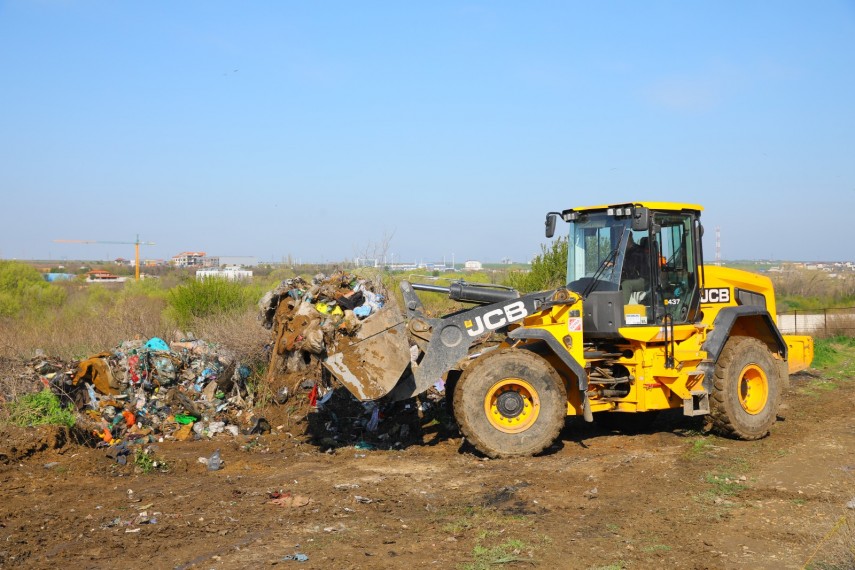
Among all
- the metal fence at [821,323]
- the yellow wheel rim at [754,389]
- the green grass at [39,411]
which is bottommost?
the metal fence at [821,323]

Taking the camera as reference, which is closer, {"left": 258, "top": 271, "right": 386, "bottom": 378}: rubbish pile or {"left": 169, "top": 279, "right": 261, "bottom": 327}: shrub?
{"left": 258, "top": 271, "right": 386, "bottom": 378}: rubbish pile

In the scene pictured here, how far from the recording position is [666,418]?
10.8m

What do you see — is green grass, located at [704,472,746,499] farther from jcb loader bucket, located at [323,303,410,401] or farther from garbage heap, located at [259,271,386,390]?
garbage heap, located at [259,271,386,390]

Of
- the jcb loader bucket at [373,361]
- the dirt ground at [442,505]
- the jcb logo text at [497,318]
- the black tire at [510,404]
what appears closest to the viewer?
Result: the dirt ground at [442,505]

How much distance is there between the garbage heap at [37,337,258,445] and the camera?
10.6m

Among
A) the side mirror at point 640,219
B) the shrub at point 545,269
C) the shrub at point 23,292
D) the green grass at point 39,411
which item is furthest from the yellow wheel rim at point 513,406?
the shrub at point 23,292

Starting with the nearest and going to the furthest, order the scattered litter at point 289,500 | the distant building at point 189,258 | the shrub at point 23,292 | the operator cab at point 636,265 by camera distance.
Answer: the scattered litter at point 289,500 < the operator cab at point 636,265 < the shrub at point 23,292 < the distant building at point 189,258

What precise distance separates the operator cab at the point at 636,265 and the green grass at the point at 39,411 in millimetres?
6471

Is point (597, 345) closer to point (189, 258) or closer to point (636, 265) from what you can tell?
point (636, 265)

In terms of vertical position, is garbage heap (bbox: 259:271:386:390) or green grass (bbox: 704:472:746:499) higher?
garbage heap (bbox: 259:271:386:390)

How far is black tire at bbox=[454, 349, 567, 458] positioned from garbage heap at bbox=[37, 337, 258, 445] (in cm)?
366

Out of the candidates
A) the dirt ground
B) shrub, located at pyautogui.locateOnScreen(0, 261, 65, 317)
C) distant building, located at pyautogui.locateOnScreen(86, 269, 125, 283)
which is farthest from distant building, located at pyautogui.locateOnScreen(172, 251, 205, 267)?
the dirt ground

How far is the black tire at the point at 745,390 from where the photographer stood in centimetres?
925

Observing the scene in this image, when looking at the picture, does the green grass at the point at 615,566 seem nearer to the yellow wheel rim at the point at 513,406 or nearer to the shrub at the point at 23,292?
the yellow wheel rim at the point at 513,406
